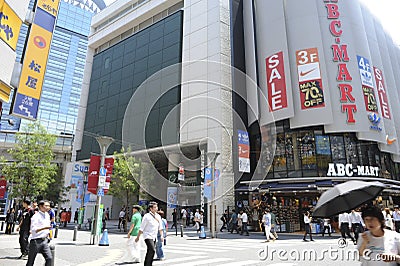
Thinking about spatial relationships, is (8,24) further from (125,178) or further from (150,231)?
(125,178)

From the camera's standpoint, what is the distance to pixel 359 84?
70.1ft

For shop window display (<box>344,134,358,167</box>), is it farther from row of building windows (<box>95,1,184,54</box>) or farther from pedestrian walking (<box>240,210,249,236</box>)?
row of building windows (<box>95,1,184,54</box>)

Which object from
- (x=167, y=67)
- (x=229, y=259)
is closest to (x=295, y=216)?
(x=229, y=259)

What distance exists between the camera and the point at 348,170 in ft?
66.7

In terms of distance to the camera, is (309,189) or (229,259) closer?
(229,259)

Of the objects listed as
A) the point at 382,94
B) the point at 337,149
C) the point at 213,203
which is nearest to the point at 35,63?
the point at 213,203

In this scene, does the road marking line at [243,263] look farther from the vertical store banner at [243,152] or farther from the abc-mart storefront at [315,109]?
the abc-mart storefront at [315,109]

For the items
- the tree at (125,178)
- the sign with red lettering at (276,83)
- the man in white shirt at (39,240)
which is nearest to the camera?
the man in white shirt at (39,240)

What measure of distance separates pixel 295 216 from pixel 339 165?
4795mm

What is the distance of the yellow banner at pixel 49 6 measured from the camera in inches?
370

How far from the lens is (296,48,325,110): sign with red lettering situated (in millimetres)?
20969

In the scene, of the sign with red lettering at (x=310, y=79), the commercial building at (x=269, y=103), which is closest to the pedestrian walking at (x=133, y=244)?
the commercial building at (x=269, y=103)

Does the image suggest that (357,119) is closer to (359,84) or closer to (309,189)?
(359,84)

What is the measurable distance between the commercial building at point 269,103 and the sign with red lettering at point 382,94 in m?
0.09
